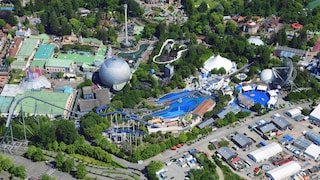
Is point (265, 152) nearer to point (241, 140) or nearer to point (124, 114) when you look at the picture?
point (241, 140)

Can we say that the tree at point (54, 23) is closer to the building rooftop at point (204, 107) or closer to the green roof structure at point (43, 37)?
the green roof structure at point (43, 37)

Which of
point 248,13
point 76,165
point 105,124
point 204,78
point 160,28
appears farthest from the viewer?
point 248,13

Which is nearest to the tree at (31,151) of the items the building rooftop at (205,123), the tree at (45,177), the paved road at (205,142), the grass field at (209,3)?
the tree at (45,177)

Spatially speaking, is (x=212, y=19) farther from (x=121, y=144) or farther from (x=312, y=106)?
(x=121, y=144)

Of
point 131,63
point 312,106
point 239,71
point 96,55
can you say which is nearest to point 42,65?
point 96,55

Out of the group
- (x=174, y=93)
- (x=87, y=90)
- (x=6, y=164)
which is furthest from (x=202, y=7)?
(x=6, y=164)

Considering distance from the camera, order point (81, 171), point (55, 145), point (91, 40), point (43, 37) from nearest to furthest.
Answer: point (81, 171)
point (55, 145)
point (91, 40)
point (43, 37)
